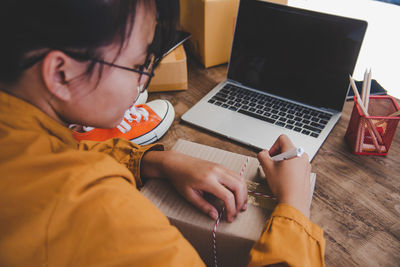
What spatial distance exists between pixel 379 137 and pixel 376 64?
1.93 feet

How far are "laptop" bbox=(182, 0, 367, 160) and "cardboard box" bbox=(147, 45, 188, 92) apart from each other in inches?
4.3

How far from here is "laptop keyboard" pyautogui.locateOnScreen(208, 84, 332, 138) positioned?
2.48 feet

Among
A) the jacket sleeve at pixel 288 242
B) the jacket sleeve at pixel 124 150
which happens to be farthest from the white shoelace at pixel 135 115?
the jacket sleeve at pixel 288 242

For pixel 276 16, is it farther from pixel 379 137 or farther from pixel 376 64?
pixel 376 64

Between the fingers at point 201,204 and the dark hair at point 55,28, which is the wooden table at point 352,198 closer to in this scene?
the fingers at point 201,204

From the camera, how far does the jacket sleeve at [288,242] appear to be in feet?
1.40

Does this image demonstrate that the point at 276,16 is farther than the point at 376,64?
No

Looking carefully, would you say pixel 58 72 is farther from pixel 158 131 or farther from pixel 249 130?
pixel 249 130

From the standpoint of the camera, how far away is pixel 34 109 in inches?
15.6

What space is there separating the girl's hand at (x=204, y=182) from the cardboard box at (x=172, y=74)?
0.40 meters

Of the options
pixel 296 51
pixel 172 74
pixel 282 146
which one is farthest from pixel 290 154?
pixel 172 74

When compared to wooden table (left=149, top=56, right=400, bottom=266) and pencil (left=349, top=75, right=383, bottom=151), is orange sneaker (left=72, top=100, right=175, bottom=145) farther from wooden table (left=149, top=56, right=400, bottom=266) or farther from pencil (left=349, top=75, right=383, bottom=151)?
pencil (left=349, top=75, right=383, bottom=151)

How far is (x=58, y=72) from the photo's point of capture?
0.36 m

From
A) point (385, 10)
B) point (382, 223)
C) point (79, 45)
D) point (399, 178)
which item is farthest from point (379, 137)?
point (385, 10)
